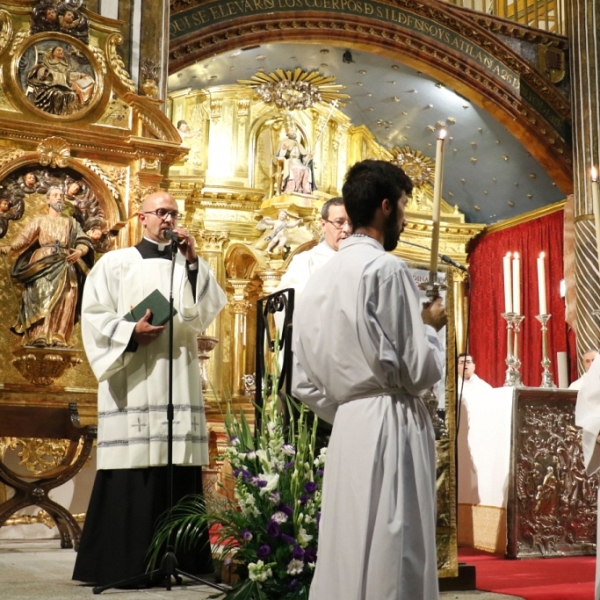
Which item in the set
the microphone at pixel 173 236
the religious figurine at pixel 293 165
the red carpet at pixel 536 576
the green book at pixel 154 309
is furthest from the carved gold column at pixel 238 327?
the microphone at pixel 173 236

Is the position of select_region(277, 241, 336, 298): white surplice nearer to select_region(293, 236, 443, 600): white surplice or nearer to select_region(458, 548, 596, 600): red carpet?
select_region(458, 548, 596, 600): red carpet

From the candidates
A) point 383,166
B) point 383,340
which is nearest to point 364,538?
point 383,340

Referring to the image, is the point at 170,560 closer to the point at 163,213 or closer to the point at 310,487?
the point at 310,487

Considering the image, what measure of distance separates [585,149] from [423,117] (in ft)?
8.33

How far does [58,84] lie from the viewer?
7.70m

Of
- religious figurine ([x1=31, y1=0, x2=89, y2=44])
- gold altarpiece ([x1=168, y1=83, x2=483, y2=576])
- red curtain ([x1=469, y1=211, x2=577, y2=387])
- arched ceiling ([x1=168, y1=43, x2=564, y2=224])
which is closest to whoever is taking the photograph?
religious figurine ([x1=31, y1=0, x2=89, y2=44])

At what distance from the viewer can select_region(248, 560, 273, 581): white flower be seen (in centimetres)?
342

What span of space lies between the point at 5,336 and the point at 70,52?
2.46m

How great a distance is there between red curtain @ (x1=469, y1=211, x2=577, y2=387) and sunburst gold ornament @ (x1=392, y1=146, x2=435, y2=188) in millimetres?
1459

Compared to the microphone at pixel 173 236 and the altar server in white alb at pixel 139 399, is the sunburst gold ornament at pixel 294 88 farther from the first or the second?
the microphone at pixel 173 236

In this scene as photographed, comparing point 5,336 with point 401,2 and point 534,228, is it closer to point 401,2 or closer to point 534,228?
point 401,2

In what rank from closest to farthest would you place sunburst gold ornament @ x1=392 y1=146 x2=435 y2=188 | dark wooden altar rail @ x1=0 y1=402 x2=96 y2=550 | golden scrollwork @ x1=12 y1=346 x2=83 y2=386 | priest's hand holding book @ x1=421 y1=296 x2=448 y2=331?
priest's hand holding book @ x1=421 y1=296 x2=448 y2=331 < dark wooden altar rail @ x1=0 y1=402 x2=96 y2=550 < golden scrollwork @ x1=12 y1=346 x2=83 y2=386 < sunburst gold ornament @ x1=392 y1=146 x2=435 y2=188

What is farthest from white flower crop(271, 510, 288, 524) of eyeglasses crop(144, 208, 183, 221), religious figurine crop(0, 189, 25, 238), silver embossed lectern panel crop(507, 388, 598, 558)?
religious figurine crop(0, 189, 25, 238)

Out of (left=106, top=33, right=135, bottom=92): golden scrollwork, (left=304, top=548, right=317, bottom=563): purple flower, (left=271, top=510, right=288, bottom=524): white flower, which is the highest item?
(left=106, top=33, right=135, bottom=92): golden scrollwork
